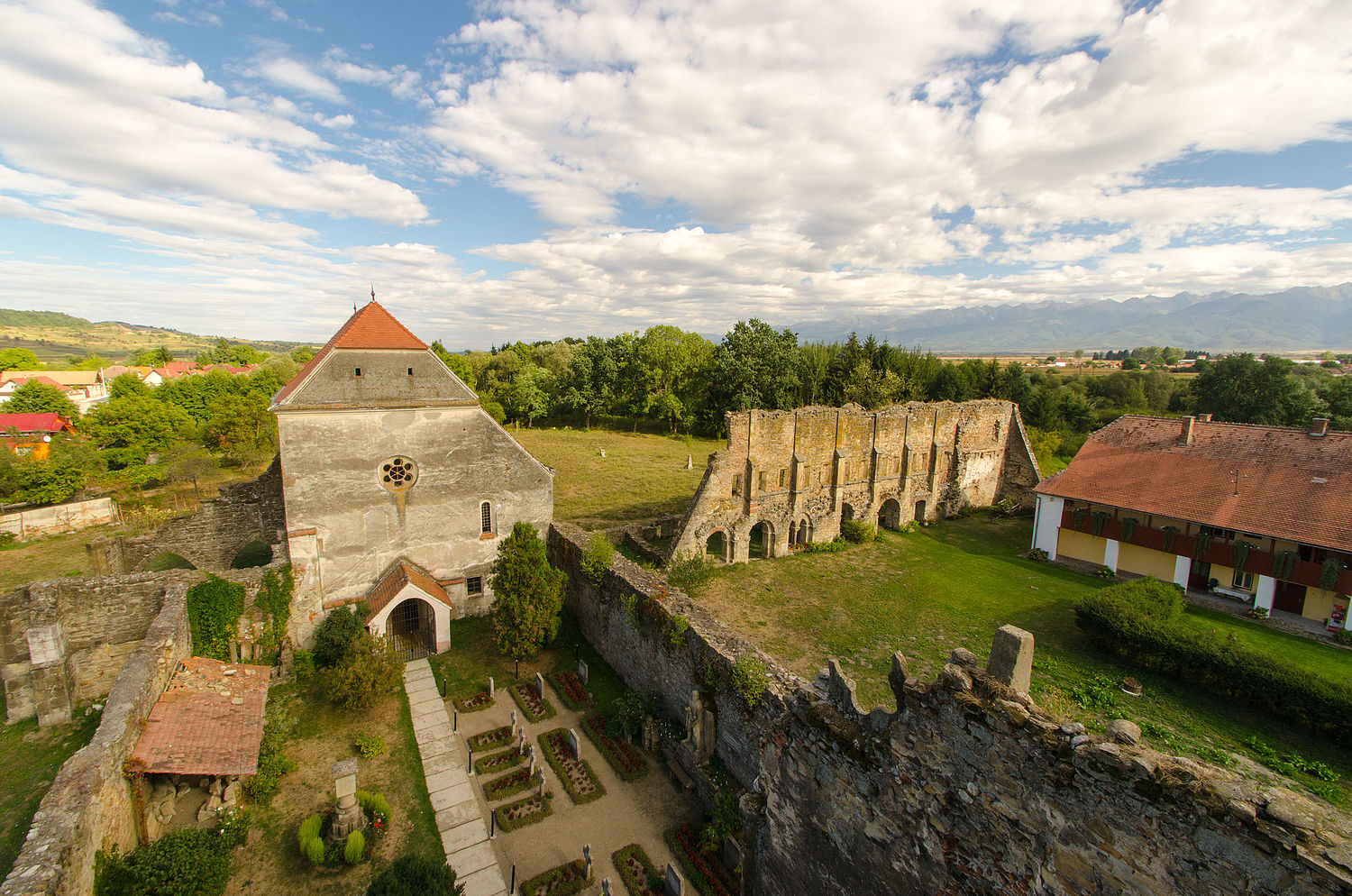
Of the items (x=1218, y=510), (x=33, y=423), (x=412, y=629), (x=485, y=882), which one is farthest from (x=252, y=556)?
(x=33, y=423)

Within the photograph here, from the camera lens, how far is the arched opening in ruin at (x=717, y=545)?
924 inches

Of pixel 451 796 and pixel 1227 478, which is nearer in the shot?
pixel 451 796

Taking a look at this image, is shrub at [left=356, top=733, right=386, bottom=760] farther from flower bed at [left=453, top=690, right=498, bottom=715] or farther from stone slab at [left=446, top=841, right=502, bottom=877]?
stone slab at [left=446, top=841, right=502, bottom=877]

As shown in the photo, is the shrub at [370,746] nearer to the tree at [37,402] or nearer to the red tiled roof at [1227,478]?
the red tiled roof at [1227,478]

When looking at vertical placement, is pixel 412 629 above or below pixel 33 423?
below

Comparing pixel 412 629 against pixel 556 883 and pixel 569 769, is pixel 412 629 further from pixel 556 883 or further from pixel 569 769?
pixel 556 883

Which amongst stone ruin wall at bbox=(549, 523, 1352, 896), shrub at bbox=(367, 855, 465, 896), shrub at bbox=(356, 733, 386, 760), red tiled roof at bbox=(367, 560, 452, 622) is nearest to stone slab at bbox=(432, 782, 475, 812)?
shrub at bbox=(356, 733, 386, 760)

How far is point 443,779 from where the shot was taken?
12.2 metres

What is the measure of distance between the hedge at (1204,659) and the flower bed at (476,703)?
18197 mm

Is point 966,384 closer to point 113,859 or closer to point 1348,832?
point 1348,832

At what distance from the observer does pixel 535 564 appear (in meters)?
15.7

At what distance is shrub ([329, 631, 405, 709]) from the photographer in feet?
45.2

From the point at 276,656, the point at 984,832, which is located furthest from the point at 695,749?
the point at 276,656

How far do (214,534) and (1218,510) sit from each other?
36.9m
